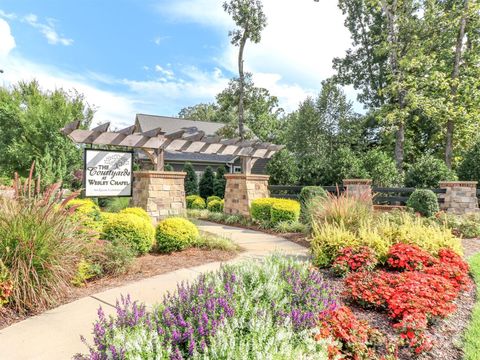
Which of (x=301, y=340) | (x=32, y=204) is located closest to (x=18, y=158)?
(x=32, y=204)

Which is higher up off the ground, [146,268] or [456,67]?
[456,67]

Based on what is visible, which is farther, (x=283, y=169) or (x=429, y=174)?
(x=283, y=169)

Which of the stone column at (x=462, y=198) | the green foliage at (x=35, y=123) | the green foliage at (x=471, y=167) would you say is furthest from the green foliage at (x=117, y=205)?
the green foliage at (x=471, y=167)

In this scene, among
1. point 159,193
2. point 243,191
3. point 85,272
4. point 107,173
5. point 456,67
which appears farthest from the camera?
point 456,67

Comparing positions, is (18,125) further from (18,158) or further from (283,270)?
(283,270)

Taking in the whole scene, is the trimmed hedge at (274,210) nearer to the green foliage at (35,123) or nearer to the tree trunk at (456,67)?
the green foliage at (35,123)

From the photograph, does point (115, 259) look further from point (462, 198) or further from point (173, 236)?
point (462, 198)

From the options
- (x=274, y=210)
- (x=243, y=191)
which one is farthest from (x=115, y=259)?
(x=243, y=191)

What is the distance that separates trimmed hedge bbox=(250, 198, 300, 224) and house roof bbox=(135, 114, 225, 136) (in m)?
15.2

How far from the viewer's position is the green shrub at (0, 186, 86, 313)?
325 cm

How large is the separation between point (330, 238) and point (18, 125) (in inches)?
809

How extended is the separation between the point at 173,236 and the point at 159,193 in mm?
2687

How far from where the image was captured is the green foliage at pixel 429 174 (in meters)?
10.9

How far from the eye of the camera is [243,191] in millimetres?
→ 10133
